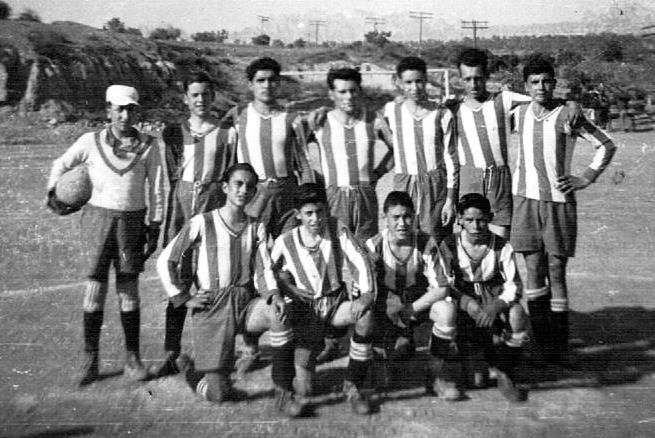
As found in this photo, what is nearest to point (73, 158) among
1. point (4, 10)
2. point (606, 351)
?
point (606, 351)

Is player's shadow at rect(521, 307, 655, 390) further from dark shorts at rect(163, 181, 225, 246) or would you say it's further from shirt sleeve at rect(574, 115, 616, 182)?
dark shorts at rect(163, 181, 225, 246)

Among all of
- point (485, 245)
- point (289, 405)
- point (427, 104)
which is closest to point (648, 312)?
point (485, 245)

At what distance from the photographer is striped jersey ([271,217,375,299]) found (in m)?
3.69

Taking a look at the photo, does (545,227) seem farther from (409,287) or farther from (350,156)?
(350,156)

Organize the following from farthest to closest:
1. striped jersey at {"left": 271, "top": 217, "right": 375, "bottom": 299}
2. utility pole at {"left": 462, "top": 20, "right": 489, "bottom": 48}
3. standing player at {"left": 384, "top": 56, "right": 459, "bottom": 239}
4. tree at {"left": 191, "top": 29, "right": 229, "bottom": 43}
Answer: tree at {"left": 191, "top": 29, "right": 229, "bottom": 43} < utility pole at {"left": 462, "top": 20, "right": 489, "bottom": 48} < standing player at {"left": 384, "top": 56, "right": 459, "bottom": 239} < striped jersey at {"left": 271, "top": 217, "right": 375, "bottom": 299}

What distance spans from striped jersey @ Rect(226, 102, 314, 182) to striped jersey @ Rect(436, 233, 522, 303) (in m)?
1.00

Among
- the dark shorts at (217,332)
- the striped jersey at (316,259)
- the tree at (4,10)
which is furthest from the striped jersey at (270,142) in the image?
the tree at (4,10)

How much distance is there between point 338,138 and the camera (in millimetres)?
4113

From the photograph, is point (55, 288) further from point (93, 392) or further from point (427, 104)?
point (427, 104)

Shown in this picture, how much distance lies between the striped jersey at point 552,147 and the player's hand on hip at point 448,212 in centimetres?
44

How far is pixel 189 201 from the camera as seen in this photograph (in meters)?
4.06

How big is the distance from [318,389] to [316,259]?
0.69 meters

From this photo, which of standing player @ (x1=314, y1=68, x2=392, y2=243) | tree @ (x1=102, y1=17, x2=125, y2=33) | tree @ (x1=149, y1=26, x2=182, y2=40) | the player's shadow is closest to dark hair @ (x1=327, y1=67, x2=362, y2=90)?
standing player @ (x1=314, y1=68, x2=392, y2=243)

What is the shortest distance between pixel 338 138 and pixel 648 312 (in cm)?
265
